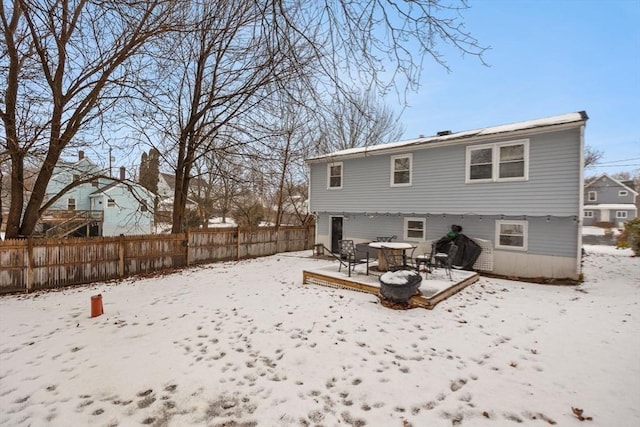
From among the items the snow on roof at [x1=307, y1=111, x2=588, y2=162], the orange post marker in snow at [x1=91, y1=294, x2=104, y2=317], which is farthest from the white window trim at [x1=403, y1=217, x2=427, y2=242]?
the orange post marker in snow at [x1=91, y1=294, x2=104, y2=317]

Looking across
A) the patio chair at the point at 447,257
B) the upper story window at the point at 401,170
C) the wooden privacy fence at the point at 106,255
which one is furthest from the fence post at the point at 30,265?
the upper story window at the point at 401,170

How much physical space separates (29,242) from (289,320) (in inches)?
291

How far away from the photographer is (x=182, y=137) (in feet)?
34.5

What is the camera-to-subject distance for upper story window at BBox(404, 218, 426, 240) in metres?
11.4

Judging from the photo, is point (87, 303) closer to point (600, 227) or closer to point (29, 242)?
point (29, 242)

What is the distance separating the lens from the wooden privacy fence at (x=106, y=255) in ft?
24.4

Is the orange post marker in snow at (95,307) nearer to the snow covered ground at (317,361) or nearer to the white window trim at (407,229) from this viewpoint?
the snow covered ground at (317,361)

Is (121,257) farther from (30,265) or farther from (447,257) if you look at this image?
(447,257)

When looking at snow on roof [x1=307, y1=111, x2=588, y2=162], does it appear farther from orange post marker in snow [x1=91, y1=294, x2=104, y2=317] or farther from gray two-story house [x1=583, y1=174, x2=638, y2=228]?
gray two-story house [x1=583, y1=174, x2=638, y2=228]

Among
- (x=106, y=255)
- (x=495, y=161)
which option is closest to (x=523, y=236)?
(x=495, y=161)

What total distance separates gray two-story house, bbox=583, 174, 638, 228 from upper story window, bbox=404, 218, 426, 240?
33.1 meters

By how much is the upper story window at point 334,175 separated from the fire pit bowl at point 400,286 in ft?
26.0

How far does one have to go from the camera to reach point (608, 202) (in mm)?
36031

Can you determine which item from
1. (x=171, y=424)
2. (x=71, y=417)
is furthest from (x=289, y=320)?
(x=71, y=417)
